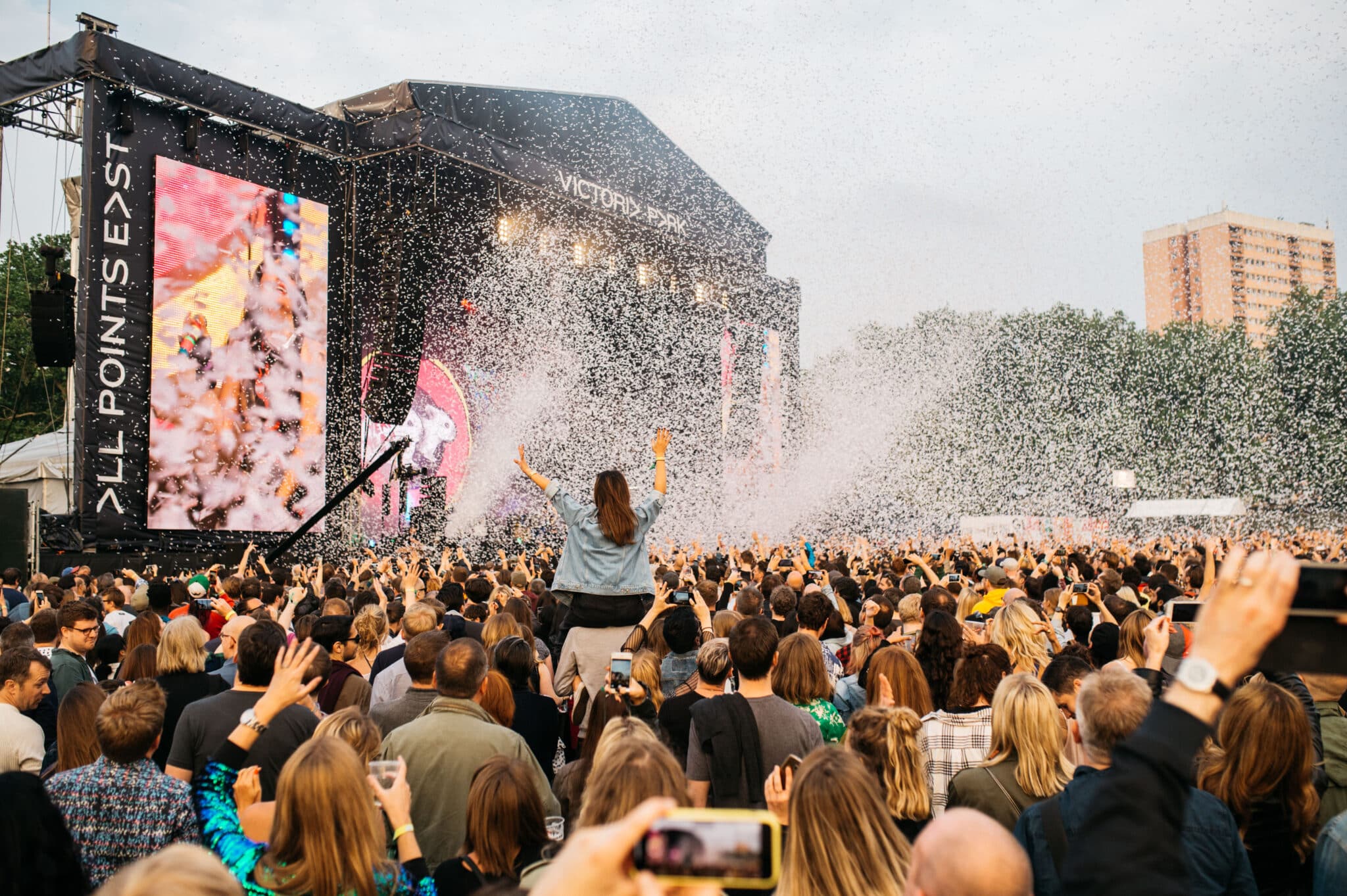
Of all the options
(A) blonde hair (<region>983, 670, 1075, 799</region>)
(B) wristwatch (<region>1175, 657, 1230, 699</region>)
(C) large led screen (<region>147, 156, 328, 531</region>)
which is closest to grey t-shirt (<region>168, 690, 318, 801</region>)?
(A) blonde hair (<region>983, 670, 1075, 799</region>)

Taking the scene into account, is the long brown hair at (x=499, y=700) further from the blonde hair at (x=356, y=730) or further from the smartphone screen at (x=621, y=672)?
the blonde hair at (x=356, y=730)

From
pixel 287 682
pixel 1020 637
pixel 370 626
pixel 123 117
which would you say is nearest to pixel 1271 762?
pixel 1020 637

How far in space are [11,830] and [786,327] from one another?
105 ft

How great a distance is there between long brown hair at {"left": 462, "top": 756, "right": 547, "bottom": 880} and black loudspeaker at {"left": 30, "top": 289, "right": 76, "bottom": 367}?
14290 millimetres

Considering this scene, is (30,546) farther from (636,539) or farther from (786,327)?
(786,327)

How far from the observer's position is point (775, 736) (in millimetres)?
3861

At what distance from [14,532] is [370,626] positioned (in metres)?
11.6

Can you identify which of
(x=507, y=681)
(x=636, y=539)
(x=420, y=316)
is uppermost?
(x=420, y=316)

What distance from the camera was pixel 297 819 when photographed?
262cm

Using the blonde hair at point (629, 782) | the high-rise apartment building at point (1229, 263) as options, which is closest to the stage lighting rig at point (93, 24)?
the blonde hair at point (629, 782)

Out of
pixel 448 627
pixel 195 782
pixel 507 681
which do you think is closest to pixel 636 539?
pixel 507 681

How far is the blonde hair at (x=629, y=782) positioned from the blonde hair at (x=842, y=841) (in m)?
0.31

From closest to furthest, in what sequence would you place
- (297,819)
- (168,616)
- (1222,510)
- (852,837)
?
(852,837), (297,819), (168,616), (1222,510)

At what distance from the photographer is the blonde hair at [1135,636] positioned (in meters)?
5.34
